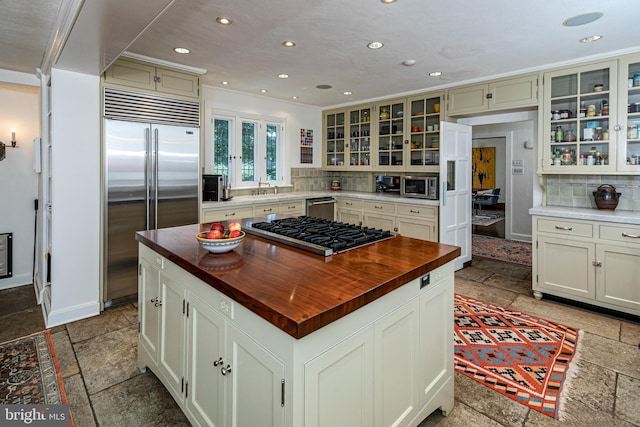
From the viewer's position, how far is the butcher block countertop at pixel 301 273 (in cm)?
113

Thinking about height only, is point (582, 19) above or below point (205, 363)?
above

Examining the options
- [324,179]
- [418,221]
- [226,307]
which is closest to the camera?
[226,307]

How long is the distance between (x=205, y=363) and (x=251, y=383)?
0.42 m

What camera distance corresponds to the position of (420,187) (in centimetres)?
476

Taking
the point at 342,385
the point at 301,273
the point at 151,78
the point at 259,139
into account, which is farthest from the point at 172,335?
the point at 259,139

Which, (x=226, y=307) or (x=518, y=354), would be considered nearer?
(x=226, y=307)

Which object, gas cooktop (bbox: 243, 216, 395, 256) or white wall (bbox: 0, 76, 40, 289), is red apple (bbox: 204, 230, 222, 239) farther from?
white wall (bbox: 0, 76, 40, 289)

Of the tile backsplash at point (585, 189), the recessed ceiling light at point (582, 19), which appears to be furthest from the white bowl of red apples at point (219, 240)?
the tile backsplash at point (585, 189)

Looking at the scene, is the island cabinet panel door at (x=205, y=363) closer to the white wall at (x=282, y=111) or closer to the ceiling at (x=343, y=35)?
the ceiling at (x=343, y=35)

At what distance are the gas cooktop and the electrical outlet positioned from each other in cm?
55

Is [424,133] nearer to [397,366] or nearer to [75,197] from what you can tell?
[397,366]

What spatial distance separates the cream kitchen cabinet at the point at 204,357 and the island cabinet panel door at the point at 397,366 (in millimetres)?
461

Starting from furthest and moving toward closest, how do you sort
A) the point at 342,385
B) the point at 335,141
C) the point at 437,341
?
the point at 335,141
the point at 437,341
the point at 342,385

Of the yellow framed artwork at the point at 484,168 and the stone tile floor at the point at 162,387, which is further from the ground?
the yellow framed artwork at the point at 484,168
